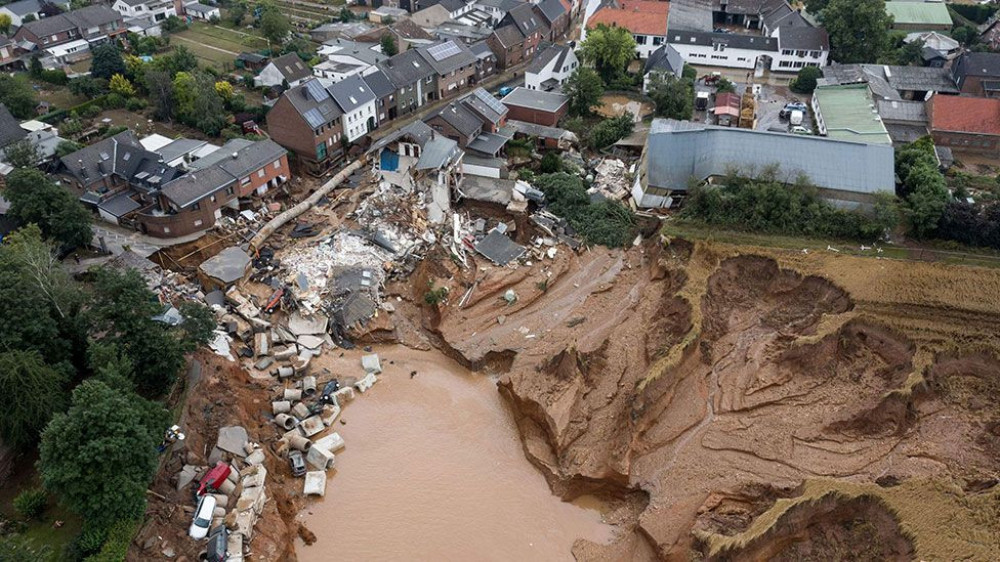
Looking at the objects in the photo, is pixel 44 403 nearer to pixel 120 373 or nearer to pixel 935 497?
pixel 120 373

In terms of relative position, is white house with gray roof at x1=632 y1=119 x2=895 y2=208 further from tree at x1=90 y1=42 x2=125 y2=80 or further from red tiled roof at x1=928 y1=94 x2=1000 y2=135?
tree at x1=90 y1=42 x2=125 y2=80

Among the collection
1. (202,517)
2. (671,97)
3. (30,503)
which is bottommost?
(202,517)

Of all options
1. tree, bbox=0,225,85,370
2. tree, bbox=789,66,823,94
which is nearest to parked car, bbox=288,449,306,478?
tree, bbox=0,225,85,370

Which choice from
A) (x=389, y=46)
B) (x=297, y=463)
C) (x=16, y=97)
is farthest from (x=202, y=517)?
(x=389, y=46)

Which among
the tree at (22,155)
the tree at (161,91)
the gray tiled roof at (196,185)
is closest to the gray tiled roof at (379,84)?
the gray tiled roof at (196,185)

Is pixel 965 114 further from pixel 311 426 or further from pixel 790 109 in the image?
pixel 311 426

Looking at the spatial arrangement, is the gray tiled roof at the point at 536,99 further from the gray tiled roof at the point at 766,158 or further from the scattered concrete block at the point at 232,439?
the scattered concrete block at the point at 232,439

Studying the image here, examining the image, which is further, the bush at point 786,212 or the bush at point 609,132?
the bush at point 609,132
